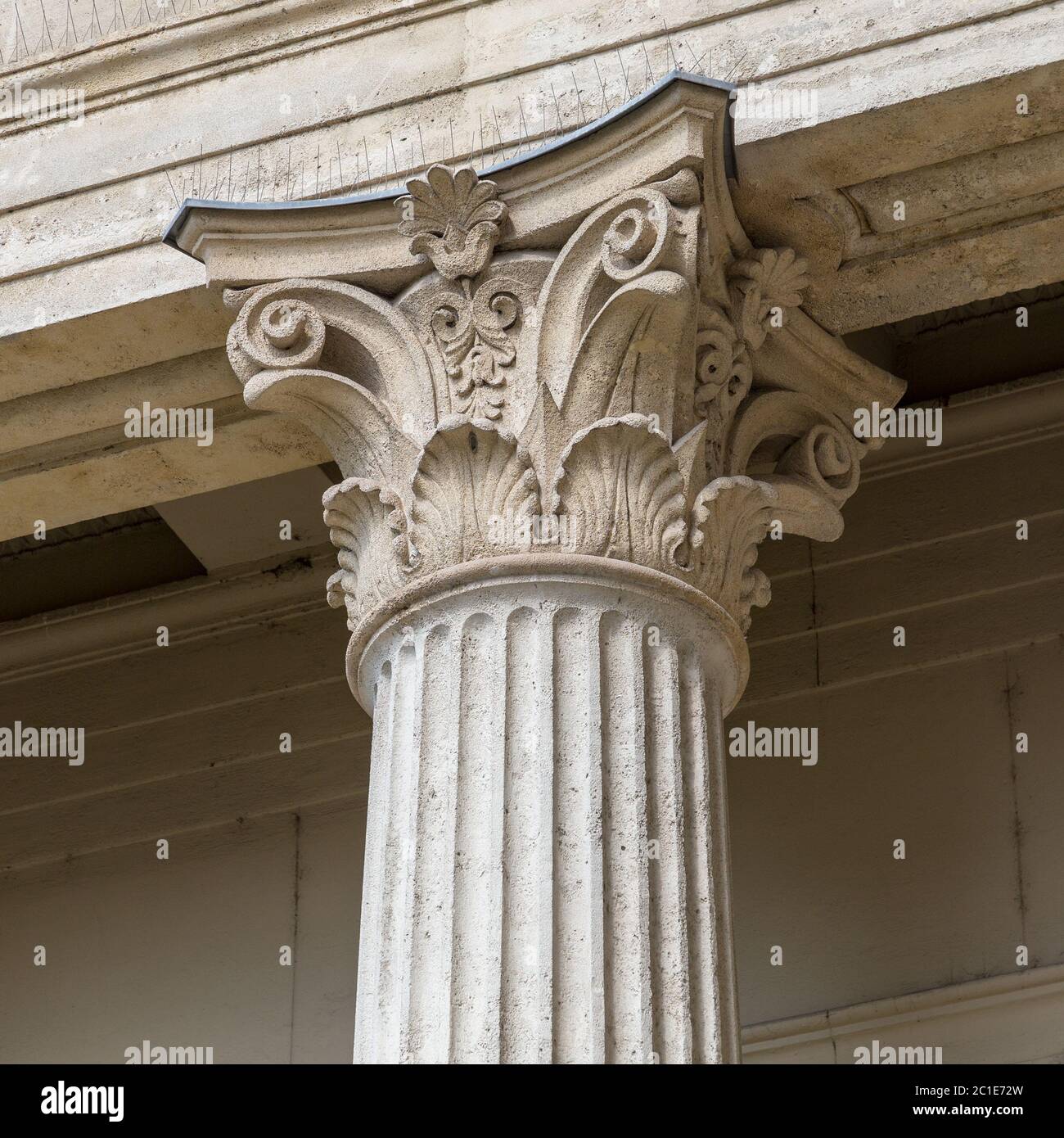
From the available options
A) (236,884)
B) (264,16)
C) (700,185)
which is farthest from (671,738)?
(236,884)

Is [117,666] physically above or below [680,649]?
above

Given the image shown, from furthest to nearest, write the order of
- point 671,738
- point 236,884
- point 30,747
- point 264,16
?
point 30,747 < point 236,884 < point 264,16 < point 671,738

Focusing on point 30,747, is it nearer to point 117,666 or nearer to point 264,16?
point 117,666

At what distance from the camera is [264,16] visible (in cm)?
730

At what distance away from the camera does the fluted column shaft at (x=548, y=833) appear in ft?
17.1

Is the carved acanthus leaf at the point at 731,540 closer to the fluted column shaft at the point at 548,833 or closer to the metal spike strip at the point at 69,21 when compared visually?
the fluted column shaft at the point at 548,833

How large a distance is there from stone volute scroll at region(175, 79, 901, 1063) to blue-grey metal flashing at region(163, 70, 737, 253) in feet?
0.06

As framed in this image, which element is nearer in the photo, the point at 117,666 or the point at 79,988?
the point at 79,988

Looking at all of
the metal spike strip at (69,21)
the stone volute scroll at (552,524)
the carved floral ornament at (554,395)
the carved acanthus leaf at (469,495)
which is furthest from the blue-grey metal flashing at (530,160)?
the metal spike strip at (69,21)

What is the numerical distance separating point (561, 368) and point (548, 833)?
1382 mm

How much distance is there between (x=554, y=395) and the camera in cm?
605

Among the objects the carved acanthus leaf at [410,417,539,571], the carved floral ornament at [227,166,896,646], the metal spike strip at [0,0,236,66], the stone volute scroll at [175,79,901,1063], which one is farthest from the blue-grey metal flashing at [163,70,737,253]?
the metal spike strip at [0,0,236,66]
